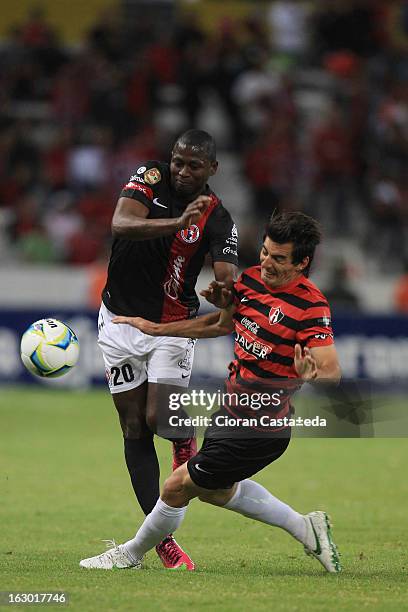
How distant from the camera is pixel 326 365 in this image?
5715 millimetres

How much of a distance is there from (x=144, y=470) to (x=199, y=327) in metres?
1.04

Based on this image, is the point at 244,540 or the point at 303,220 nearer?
the point at 303,220

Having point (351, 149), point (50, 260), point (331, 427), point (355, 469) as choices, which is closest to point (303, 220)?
point (331, 427)

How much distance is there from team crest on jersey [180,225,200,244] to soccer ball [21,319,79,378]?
2.93ft

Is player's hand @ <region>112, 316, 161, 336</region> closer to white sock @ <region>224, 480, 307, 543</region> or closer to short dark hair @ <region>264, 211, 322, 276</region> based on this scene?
short dark hair @ <region>264, 211, 322, 276</region>

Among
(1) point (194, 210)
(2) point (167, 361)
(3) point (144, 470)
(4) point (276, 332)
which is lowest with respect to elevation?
(3) point (144, 470)

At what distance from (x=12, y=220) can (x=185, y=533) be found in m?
10.4

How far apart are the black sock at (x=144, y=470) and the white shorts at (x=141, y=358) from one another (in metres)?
0.34

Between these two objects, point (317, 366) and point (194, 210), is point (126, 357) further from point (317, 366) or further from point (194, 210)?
point (317, 366)

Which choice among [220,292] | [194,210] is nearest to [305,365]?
[220,292]

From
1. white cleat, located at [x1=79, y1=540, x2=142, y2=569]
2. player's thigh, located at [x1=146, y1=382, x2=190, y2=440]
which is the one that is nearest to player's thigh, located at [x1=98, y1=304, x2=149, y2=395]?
player's thigh, located at [x1=146, y1=382, x2=190, y2=440]

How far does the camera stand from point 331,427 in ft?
20.0

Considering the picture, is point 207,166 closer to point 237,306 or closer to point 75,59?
point 237,306

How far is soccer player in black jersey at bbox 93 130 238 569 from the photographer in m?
6.67
